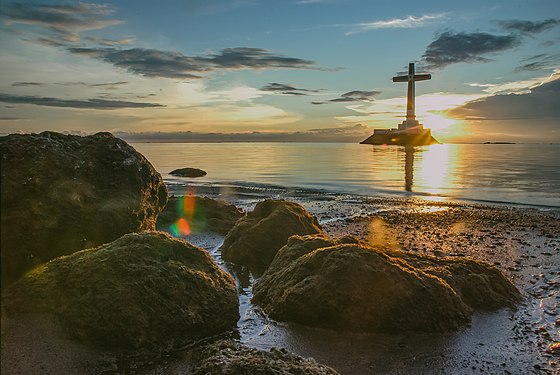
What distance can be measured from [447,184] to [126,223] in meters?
28.5

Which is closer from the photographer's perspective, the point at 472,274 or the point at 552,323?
the point at 552,323

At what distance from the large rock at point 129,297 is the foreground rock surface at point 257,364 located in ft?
3.31

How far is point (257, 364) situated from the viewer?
408cm

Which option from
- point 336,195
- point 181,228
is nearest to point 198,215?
point 181,228

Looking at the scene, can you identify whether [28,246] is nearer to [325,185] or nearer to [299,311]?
[299,311]

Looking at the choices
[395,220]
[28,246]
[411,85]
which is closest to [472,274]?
[28,246]

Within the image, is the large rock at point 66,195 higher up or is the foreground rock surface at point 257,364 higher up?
the large rock at point 66,195

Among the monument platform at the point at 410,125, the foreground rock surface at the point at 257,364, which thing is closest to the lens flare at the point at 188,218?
the foreground rock surface at the point at 257,364

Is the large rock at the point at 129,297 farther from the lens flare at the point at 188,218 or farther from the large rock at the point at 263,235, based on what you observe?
the lens flare at the point at 188,218

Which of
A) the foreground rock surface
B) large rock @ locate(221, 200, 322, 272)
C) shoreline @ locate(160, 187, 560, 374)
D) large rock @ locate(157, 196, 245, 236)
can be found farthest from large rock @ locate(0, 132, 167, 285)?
large rock @ locate(157, 196, 245, 236)

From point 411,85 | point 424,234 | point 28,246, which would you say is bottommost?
point 424,234

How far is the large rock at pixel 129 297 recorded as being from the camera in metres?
4.99

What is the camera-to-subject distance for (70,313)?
5012 mm

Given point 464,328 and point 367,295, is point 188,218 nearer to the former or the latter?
point 367,295
